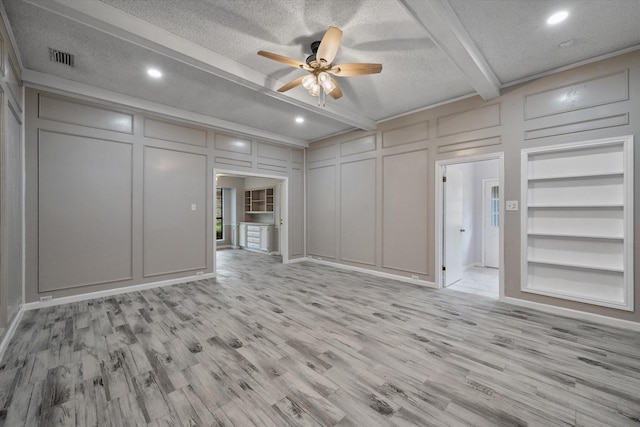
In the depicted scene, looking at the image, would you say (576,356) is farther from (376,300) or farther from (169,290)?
(169,290)

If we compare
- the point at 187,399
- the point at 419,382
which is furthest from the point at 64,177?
the point at 419,382

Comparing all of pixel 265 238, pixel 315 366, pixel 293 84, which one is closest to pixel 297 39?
pixel 293 84

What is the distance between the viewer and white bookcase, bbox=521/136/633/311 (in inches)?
115

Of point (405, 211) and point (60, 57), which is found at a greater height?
point (60, 57)

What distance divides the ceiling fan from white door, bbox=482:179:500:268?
4.88m

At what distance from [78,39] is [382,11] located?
9.80 feet

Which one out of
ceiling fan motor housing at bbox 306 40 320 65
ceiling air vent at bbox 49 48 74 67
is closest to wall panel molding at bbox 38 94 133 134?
ceiling air vent at bbox 49 48 74 67

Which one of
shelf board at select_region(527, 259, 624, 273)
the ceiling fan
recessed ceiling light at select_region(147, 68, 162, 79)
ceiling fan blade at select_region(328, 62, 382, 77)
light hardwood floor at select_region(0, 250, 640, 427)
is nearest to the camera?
light hardwood floor at select_region(0, 250, 640, 427)

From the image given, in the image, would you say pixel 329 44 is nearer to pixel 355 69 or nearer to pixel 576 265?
pixel 355 69

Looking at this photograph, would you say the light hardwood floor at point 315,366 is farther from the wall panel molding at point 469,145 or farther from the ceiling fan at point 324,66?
the ceiling fan at point 324,66

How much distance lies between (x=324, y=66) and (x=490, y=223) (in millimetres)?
5532

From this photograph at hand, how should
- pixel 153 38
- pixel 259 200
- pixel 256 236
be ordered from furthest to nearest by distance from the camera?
pixel 259 200
pixel 256 236
pixel 153 38

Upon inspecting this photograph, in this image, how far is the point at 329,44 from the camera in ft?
7.69

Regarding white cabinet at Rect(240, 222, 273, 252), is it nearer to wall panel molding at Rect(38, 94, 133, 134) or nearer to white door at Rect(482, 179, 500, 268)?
wall panel molding at Rect(38, 94, 133, 134)
